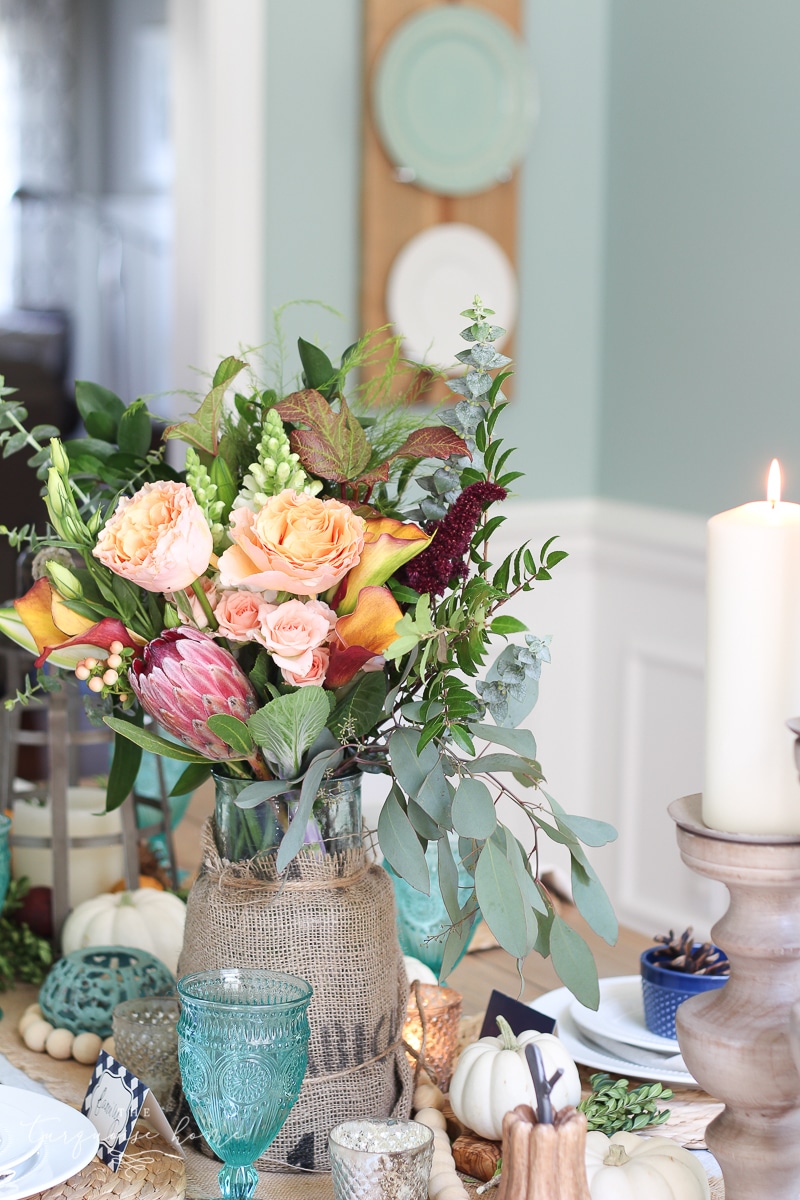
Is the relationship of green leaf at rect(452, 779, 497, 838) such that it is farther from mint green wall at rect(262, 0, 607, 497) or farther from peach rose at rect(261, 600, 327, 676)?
mint green wall at rect(262, 0, 607, 497)

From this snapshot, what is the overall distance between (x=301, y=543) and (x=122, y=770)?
0.91 ft

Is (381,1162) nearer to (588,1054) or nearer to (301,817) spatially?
(301,817)

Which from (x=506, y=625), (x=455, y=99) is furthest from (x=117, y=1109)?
(x=455, y=99)

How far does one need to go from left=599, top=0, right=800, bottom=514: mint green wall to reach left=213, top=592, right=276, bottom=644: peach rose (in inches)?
76.4

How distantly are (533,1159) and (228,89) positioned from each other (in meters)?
2.33

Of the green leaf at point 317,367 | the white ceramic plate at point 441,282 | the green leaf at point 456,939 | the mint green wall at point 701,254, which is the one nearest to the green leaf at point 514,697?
the green leaf at point 456,939

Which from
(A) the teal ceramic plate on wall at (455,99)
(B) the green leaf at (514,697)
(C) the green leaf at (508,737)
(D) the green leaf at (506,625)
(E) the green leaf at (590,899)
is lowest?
(E) the green leaf at (590,899)

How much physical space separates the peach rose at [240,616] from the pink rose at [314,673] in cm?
3

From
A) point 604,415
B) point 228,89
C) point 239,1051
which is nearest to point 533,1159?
point 239,1051

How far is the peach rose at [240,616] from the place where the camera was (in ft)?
2.42

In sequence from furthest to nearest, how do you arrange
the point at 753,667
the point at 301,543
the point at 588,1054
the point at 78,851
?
1. the point at 78,851
2. the point at 588,1054
3. the point at 301,543
4. the point at 753,667

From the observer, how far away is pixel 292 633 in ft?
2.34

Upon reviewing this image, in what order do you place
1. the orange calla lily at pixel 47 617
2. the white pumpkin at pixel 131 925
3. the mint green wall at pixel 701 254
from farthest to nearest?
1. the mint green wall at pixel 701 254
2. the white pumpkin at pixel 131 925
3. the orange calla lily at pixel 47 617

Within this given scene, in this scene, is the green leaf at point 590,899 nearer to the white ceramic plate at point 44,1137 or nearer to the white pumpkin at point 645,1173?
the white pumpkin at point 645,1173
